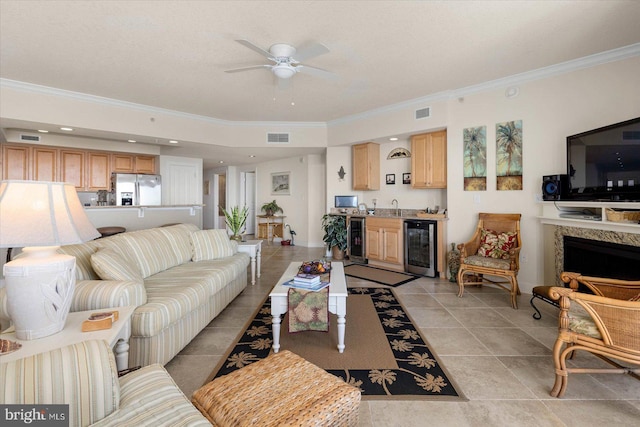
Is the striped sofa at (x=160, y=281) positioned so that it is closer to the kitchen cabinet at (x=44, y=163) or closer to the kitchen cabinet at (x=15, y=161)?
the kitchen cabinet at (x=44, y=163)

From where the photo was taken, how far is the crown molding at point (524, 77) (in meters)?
2.99

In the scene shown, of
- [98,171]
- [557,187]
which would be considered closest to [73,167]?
[98,171]

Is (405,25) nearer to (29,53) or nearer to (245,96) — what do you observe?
(245,96)

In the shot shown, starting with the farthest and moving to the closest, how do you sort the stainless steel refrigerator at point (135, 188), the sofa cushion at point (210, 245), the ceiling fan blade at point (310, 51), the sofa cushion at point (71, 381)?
the stainless steel refrigerator at point (135, 188), the sofa cushion at point (210, 245), the ceiling fan blade at point (310, 51), the sofa cushion at point (71, 381)

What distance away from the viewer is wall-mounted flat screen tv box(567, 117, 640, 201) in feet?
7.89

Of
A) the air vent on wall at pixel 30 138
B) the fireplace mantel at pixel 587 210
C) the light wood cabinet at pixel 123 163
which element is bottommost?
the fireplace mantel at pixel 587 210

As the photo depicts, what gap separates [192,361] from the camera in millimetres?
2102

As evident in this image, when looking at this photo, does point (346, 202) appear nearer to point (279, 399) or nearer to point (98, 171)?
point (279, 399)

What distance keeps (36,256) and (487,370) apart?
9.05ft

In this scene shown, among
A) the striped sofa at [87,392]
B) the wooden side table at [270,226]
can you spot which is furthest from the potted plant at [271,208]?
the striped sofa at [87,392]

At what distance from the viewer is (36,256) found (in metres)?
1.37

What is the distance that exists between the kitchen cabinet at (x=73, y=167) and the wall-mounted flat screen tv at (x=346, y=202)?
5197mm

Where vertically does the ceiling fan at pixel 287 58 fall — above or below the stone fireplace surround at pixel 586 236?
above

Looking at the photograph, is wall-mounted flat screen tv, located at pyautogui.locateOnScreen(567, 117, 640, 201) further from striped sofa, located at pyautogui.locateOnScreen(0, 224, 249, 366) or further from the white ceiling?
striped sofa, located at pyautogui.locateOnScreen(0, 224, 249, 366)
